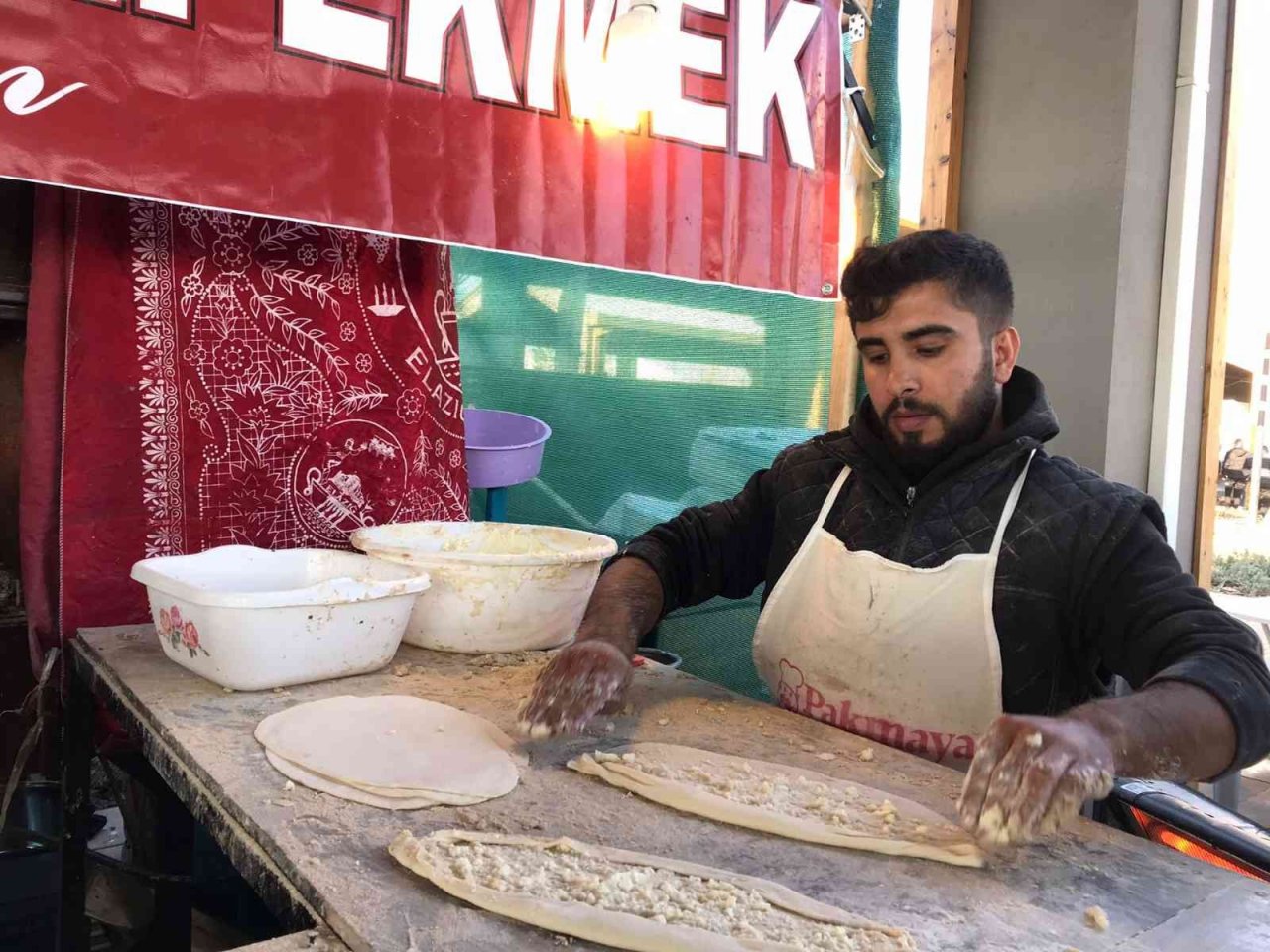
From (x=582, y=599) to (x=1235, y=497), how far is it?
24.5 ft

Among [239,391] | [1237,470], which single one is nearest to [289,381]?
[239,391]

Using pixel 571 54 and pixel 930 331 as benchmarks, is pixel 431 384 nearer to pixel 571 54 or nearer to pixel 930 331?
pixel 571 54

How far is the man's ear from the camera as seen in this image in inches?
73.9

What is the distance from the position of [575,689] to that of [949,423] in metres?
0.90

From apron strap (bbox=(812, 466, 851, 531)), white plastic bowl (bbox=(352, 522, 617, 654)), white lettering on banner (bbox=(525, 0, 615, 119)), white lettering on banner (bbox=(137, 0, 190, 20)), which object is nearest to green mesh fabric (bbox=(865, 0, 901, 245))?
white lettering on banner (bbox=(525, 0, 615, 119))

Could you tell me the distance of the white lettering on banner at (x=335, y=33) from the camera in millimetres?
1968

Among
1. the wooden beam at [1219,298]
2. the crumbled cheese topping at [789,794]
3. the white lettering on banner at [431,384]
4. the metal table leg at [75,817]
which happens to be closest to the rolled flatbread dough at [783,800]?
the crumbled cheese topping at [789,794]

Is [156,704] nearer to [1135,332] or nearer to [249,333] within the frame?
[249,333]

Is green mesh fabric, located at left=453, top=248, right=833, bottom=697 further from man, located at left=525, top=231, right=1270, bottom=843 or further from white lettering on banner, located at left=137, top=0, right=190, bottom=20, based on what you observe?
white lettering on banner, located at left=137, top=0, right=190, bottom=20

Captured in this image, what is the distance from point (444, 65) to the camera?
7.06 ft

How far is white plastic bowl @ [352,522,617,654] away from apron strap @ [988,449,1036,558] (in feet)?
2.67

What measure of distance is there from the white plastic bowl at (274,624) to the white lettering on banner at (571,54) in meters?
1.23

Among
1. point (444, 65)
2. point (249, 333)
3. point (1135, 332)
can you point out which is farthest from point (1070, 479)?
point (249, 333)

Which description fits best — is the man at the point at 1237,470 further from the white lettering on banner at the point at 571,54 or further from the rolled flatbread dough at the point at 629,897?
the rolled flatbread dough at the point at 629,897
